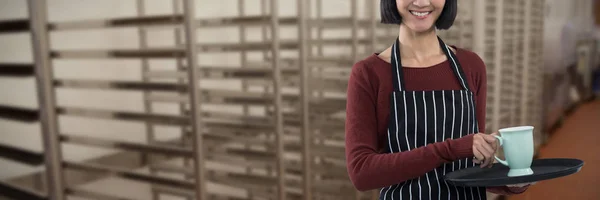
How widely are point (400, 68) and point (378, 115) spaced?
0.09 m

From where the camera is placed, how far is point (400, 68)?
0.89 m

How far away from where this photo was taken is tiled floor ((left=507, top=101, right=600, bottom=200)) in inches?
136

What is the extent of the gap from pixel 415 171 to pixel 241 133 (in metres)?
1.61

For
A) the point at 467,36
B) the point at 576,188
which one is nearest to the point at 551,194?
the point at 576,188

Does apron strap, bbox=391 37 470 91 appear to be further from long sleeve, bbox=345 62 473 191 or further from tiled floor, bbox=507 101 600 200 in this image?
tiled floor, bbox=507 101 600 200

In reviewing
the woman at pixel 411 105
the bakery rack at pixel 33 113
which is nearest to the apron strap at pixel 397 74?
the woman at pixel 411 105

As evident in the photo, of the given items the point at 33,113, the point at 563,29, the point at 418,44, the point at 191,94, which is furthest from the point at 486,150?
the point at 563,29

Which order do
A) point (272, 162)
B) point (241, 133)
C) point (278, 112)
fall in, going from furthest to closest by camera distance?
point (241, 133), point (272, 162), point (278, 112)

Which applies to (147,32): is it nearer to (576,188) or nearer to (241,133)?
(241,133)

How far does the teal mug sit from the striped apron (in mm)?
82

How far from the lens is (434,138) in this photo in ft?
2.89

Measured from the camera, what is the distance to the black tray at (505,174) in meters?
0.79

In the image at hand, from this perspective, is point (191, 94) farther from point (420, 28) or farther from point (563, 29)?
point (563, 29)

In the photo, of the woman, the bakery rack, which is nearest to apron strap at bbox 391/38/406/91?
the woman
